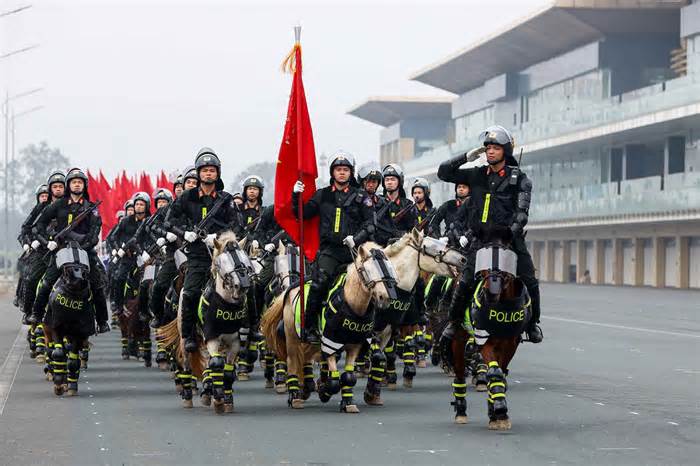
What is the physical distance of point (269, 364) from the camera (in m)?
17.3

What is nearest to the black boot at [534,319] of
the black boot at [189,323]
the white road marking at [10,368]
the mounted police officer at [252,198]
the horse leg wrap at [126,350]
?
the black boot at [189,323]

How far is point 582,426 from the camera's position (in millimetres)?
12977

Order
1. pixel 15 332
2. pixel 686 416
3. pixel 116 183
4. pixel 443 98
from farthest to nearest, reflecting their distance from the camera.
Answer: pixel 443 98 < pixel 116 183 < pixel 15 332 < pixel 686 416

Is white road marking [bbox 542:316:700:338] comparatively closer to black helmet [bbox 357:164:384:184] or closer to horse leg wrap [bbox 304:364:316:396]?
black helmet [bbox 357:164:384:184]

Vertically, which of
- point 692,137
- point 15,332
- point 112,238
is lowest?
point 15,332

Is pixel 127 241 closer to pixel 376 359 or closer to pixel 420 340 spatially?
pixel 420 340

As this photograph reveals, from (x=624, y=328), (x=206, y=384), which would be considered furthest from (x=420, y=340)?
(x=624, y=328)

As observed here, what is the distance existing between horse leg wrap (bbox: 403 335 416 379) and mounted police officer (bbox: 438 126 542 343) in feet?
A: 12.9

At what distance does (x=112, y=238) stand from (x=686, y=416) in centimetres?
1236

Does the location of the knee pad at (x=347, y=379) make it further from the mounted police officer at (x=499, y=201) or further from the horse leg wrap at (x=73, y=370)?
the horse leg wrap at (x=73, y=370)

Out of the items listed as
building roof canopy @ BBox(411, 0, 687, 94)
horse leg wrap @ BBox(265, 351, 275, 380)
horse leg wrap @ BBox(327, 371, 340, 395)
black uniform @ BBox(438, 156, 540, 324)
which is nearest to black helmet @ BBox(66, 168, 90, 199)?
horse leg wrap @ BBox(265, 351, 275, 380)

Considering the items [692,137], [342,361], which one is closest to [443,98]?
[692,137]

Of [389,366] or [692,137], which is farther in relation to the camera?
[692,137]

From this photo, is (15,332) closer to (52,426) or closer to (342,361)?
(342,361)
